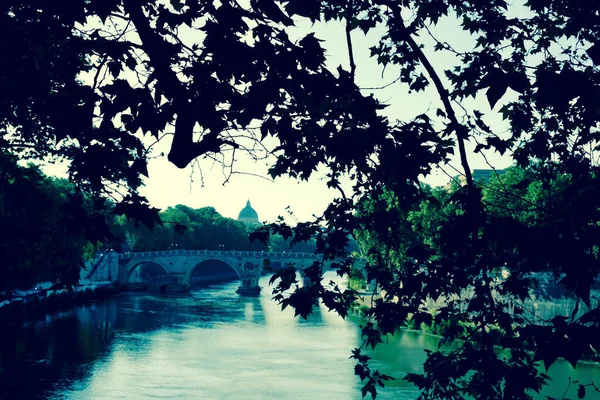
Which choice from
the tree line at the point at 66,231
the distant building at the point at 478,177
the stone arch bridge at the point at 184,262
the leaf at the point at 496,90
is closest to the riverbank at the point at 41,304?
the tree line at the point at 66,231

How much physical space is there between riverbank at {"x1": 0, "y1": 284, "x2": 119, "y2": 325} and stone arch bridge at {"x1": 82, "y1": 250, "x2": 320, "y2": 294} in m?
14.6

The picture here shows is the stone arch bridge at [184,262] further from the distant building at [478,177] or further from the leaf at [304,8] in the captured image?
the leaf at [304,8]

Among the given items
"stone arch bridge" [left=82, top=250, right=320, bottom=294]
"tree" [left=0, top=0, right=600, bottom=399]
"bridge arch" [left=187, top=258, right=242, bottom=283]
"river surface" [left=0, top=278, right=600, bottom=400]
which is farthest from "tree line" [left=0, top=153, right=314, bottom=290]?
"river surface" [left=0, top=278, right=600, bottom=400]

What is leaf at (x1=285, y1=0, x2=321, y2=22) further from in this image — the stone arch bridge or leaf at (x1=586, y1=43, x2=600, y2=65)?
the stone arch bridge

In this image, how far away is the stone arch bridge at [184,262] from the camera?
228 feet

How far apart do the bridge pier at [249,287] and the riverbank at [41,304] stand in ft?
44.4

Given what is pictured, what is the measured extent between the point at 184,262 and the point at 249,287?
1050 cm

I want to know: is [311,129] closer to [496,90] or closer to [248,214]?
[496,90]

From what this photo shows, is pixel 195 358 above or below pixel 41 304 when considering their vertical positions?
below

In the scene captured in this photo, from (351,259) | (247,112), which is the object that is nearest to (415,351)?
(351,259)

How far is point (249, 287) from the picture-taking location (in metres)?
66.8

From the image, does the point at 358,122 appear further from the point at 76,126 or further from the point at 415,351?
the point at 415,351

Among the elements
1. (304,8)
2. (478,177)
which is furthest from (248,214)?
(304,8)

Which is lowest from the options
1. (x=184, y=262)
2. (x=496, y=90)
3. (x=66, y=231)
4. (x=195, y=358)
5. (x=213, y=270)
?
(x=195, y=358)
